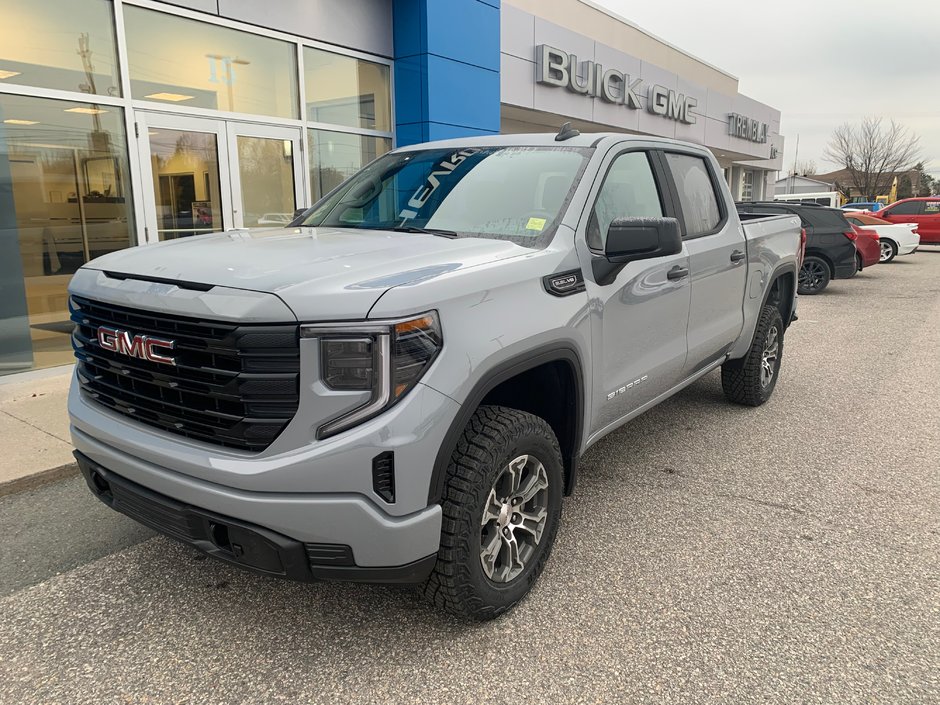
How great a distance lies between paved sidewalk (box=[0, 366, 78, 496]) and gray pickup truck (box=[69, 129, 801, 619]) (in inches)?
63.2

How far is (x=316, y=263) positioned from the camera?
2.54 m

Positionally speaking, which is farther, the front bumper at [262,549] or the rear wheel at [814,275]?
the rear wheel at [814,275]

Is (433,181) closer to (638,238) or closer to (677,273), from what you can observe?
(638,238)

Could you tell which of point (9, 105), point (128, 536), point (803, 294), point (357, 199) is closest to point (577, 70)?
point (803, 294)

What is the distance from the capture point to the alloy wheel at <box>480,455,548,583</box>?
2.75 m

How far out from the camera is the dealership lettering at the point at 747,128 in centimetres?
2635

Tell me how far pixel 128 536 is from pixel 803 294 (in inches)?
546

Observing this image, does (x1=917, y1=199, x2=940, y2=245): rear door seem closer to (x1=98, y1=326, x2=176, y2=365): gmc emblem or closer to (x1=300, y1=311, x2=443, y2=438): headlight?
(x1=300, y1=311, x2=443, y2=438): headlight

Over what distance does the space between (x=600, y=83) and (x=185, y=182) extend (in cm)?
1184

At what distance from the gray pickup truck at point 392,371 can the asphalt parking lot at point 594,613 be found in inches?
12.4

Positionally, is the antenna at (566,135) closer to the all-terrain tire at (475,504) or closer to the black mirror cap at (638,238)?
the black mirror cap at (638,238)

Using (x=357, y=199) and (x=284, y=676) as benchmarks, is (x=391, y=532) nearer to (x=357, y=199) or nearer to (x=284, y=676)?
(x=284, y=676)

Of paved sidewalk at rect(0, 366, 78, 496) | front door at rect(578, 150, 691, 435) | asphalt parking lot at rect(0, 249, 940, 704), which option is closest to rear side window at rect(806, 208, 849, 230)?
asphalt parking lot at rect(0, 249, 940, 704)

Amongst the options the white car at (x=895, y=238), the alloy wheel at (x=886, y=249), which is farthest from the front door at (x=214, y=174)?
the alloy wheel at (x=886, y=249)
